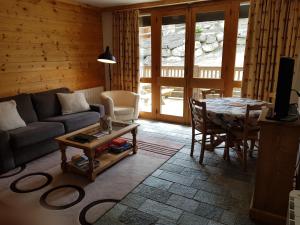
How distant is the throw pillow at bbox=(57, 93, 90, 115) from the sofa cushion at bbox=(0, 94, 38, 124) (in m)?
0.47

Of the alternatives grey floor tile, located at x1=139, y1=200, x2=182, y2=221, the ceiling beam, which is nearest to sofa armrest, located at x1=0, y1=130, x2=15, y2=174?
grey floor tile, located at x1=139, y1=200, x2=182, y2=221

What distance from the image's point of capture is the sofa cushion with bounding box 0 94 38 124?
11.2 feet

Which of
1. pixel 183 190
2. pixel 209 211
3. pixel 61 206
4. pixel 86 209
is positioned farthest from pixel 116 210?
pixel 209 211

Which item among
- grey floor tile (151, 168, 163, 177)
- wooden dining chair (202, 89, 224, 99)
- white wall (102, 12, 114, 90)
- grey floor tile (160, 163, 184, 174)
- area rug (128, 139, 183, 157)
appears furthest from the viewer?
white wall (102, 12, 114, 90)

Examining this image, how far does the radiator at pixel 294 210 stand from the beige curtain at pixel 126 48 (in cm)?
405

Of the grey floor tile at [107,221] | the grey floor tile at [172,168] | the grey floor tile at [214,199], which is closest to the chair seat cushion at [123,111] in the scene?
the grey floor tile at [172,168]

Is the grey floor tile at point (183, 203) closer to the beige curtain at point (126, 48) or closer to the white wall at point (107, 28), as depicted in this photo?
the beige curtain at point (126, 48)

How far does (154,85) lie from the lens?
5035 millimetres

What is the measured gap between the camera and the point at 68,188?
2.48 meters

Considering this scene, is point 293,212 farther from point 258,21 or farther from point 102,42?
point 102,42

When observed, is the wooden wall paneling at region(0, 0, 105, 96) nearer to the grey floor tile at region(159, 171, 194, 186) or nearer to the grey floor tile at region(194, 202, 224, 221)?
the grey floor tile at region(159, 171, 194, 186)

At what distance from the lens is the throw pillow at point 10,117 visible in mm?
2980

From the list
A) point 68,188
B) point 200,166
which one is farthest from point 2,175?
point 200,166

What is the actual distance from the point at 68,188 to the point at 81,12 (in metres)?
3.65
